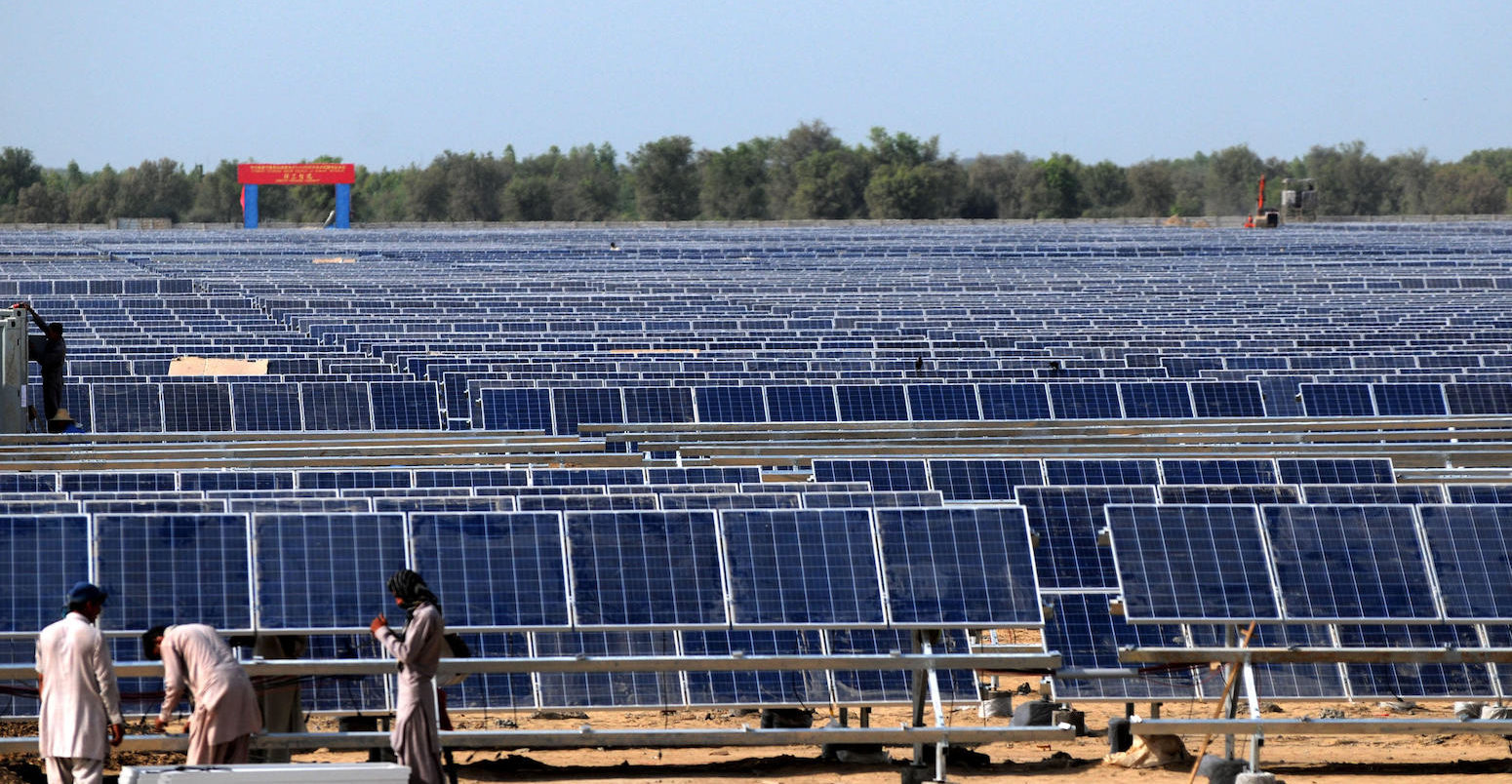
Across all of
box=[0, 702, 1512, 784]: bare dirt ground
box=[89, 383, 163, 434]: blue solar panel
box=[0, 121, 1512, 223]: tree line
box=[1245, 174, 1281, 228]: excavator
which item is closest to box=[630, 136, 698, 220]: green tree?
box=[0, 121, 1512, 223]: tree line

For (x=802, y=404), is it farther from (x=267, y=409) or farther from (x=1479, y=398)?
(x=1479, y=398)

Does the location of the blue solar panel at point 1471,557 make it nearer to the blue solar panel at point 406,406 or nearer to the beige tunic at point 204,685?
the beige tunic at point 204,685

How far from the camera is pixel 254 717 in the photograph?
10438mm

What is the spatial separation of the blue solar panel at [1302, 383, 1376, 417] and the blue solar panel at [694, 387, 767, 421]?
7117 millimetres

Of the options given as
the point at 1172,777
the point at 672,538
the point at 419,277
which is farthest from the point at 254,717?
the point at 419,277

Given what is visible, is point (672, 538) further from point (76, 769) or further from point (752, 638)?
point (76, 769)

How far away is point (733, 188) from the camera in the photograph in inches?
5605

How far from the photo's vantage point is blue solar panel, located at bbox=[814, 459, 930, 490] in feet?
52.8

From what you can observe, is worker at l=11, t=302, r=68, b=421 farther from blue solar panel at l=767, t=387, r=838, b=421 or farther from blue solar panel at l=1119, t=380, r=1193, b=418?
blue solar panel at l=1119, t=380, r=1193, b=418

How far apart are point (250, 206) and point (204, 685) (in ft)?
364

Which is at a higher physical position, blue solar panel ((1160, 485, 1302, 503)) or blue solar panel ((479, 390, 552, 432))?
blue solar panel ((479, 390, 552, 432))

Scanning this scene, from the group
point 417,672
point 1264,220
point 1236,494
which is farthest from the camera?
point 1264,220

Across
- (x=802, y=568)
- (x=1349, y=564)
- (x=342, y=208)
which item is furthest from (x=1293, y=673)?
(x=342, y=208)

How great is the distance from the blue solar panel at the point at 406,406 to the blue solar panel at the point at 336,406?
163 mm
